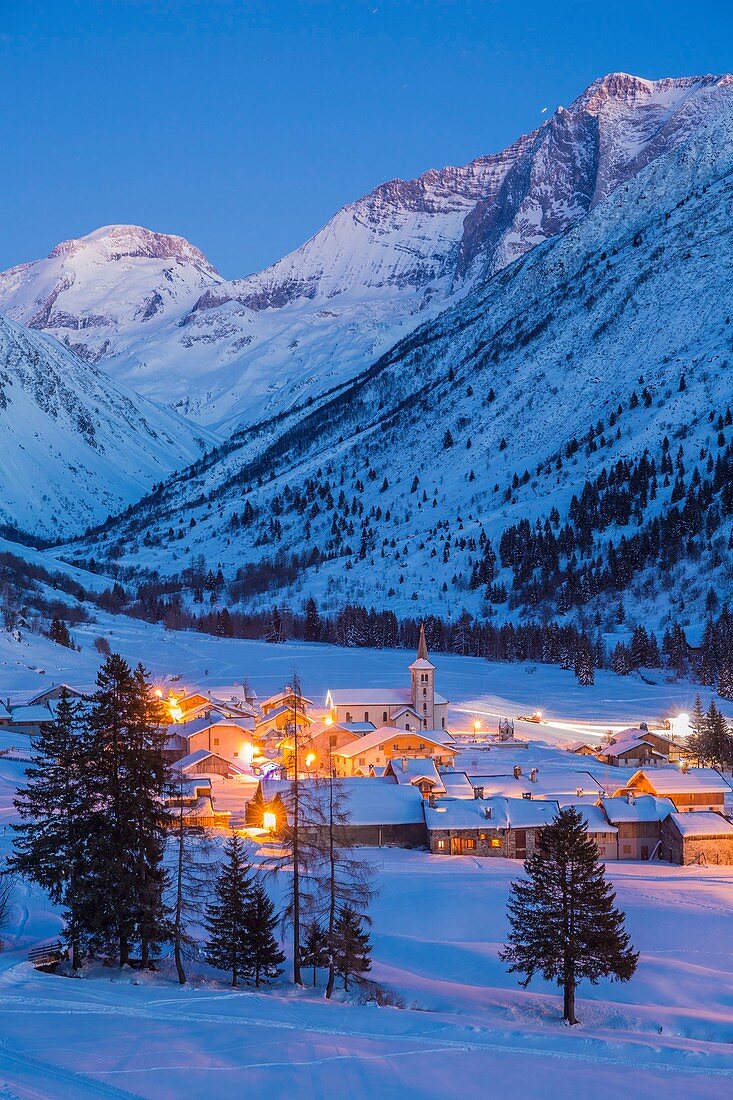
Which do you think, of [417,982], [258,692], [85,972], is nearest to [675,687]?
[258,692]

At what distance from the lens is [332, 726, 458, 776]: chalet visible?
66.7 meters

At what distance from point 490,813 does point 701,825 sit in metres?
10.5

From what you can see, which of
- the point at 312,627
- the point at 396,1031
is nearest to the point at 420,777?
the point at 396,1031

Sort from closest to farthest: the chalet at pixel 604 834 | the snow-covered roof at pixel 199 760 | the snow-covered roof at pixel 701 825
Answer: the snow-covered roof at pixel 701 825 → the chalet at pixel 604 834 → the snow-covered roof at pixel 199 760

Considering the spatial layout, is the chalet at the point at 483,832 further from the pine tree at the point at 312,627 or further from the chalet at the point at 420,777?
the pine tree at the point at 312,627

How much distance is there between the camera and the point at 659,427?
187 meters

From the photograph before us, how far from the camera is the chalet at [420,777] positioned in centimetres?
5362

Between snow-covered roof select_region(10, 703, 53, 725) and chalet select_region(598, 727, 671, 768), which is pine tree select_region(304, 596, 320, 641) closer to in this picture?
snow-covered roof select_region(10, 703, 53, 725)

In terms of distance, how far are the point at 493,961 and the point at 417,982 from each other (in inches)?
156

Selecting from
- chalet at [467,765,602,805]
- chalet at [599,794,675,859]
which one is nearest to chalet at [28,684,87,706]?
chalet at [467,765,602,805]

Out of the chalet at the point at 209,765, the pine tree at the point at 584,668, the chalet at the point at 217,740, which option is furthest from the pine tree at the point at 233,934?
the pine tree at the point at 584,668

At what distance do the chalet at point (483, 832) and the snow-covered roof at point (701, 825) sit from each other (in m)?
6.13

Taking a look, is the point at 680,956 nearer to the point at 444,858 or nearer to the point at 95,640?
the point at 444,858

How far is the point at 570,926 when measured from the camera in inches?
1004
